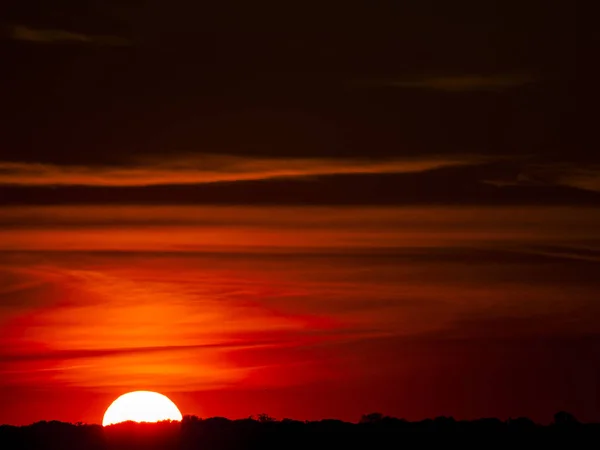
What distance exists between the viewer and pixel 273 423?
46.9 metres

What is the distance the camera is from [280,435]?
46125 mm

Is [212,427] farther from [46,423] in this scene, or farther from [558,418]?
[558,418]

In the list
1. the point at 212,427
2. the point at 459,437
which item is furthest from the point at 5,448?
the point at 459,437

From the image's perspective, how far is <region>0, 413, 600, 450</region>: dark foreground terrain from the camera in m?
45.1

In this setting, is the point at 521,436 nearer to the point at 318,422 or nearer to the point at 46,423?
the point at 318,422

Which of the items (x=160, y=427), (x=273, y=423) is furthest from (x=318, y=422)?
(x=160, y=427)

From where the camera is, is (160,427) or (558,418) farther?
(558,418)

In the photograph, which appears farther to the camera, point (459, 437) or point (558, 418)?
point (558, 418)

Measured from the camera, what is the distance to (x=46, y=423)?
46625 mm

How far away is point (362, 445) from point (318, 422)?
2.19 m

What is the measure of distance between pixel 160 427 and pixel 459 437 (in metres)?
8.11

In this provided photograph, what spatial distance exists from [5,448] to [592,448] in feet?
51.4

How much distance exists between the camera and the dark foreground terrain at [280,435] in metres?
45.1

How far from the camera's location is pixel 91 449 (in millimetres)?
44688
